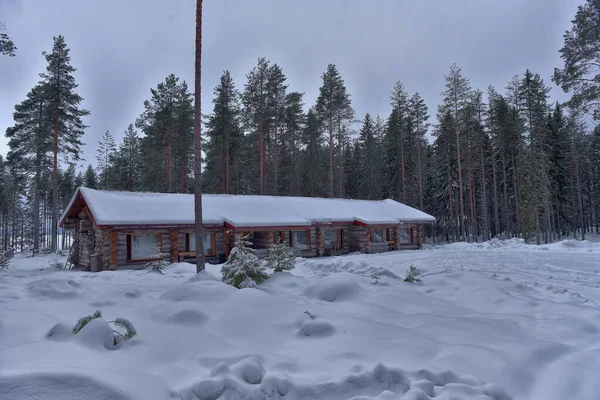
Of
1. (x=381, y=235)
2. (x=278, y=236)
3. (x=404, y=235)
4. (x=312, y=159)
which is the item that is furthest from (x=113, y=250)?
(x=312, y=159)

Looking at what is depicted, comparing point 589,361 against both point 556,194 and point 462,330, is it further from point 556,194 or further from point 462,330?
point 556,194

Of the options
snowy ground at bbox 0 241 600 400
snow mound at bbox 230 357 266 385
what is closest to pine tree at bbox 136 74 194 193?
snowy ground at bbox 0 241 600 400

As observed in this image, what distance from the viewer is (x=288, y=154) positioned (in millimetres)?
37281

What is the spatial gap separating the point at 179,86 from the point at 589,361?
107 feet

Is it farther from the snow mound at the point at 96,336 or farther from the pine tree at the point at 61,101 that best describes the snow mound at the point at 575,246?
the pine tree at the point at 61,101

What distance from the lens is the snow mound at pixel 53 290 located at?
270 inches

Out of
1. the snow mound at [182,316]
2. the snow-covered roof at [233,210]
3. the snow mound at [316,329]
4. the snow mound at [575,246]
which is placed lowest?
the snow mound at [575,246]

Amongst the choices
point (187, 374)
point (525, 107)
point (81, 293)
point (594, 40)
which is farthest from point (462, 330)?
point (525, 107)

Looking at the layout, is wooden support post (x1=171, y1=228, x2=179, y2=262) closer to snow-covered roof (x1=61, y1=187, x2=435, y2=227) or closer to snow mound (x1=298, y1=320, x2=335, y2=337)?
snow-covered roof (x1=61, y1=187, x2=435, y2=227)

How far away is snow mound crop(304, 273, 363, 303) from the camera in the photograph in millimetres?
7335

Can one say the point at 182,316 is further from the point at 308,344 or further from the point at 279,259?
the point at 279,259

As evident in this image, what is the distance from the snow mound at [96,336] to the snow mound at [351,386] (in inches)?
58.3

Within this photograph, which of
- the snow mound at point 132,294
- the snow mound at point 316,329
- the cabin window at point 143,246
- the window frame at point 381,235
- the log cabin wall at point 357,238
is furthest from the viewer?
the window frame at point 381,235

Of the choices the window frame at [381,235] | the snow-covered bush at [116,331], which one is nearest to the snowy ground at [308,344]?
the snow-covered bush at [116,331]
